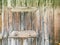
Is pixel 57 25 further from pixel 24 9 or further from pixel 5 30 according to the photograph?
pixel 5 30

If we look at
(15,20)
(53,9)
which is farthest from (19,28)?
(53,9)

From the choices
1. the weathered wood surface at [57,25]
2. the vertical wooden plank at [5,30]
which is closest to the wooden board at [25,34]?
the vertical wooden plank at [5,30]

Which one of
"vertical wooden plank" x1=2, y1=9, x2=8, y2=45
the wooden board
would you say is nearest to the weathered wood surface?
the wooden board

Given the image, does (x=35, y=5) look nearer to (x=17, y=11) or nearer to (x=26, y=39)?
(x=17, y=11)

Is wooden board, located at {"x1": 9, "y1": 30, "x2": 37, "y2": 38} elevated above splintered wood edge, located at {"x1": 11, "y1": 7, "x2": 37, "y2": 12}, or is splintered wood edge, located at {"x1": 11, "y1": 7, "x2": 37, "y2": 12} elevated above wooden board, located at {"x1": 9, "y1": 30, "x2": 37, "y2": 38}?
splintered wood edge, located at {"x1": 11, "y1": 7, "x2": 37, "y2": 12}

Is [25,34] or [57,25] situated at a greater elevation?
[57,25]

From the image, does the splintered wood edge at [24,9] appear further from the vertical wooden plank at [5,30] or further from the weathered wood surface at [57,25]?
the weathered wood surface at [57,25]

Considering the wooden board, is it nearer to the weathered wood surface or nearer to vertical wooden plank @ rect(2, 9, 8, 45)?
vertical wooden plank @ rect(2, 9, 8, 45)

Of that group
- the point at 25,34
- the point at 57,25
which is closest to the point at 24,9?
the point at 25,34

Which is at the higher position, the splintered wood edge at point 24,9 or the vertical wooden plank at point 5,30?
the splintered wood edge at point 24,9

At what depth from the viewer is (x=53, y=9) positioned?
2.82 metres

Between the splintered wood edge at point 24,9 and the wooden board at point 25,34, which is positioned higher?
the splintered wood edge at point 24,9

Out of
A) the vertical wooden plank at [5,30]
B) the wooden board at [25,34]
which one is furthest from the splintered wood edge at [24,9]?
the wooden board at [25,34]

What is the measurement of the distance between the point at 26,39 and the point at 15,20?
1.52ft
